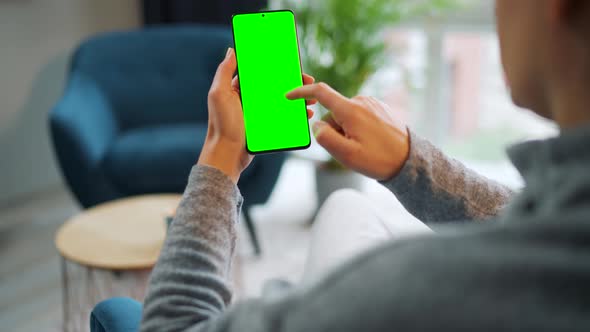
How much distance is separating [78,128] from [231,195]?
1751mm

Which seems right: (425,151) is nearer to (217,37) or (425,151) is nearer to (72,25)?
(217,37)

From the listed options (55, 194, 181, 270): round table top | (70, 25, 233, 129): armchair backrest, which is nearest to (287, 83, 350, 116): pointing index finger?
(55, 194, 181, 270): round table top

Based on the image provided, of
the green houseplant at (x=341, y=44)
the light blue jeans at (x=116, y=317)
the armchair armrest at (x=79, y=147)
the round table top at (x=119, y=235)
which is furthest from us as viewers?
the green houseplant at (x=341, y=44)

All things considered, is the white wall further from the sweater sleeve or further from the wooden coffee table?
the sweater sleeve

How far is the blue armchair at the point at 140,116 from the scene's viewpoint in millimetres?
2393

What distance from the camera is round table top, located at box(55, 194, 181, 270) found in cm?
167

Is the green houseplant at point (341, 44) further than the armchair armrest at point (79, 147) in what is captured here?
Yes

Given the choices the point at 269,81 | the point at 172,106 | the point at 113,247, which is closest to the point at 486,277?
the point at 269,81

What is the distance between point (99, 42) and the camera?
9.41 feet

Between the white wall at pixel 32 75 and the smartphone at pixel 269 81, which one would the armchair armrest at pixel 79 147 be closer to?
the white wall at pixel 32 75

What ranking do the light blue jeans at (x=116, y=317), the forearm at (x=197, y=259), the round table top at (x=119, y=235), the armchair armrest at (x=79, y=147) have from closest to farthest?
the forearm at (x=197, y=259) < the light blue jeans at (x=116, y=317) < the round table top at (x=119, y=235) < the armchair armrest at (x=79, y=147)

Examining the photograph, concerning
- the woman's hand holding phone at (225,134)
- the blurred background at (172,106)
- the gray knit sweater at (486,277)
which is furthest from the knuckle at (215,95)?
the blurred background at (172,106)

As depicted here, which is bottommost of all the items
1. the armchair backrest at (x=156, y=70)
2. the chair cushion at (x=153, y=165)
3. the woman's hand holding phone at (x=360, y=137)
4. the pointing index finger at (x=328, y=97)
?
the chair cushion at (x=153, y=165)

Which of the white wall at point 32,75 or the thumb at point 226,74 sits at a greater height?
the thumb at point 226,74
